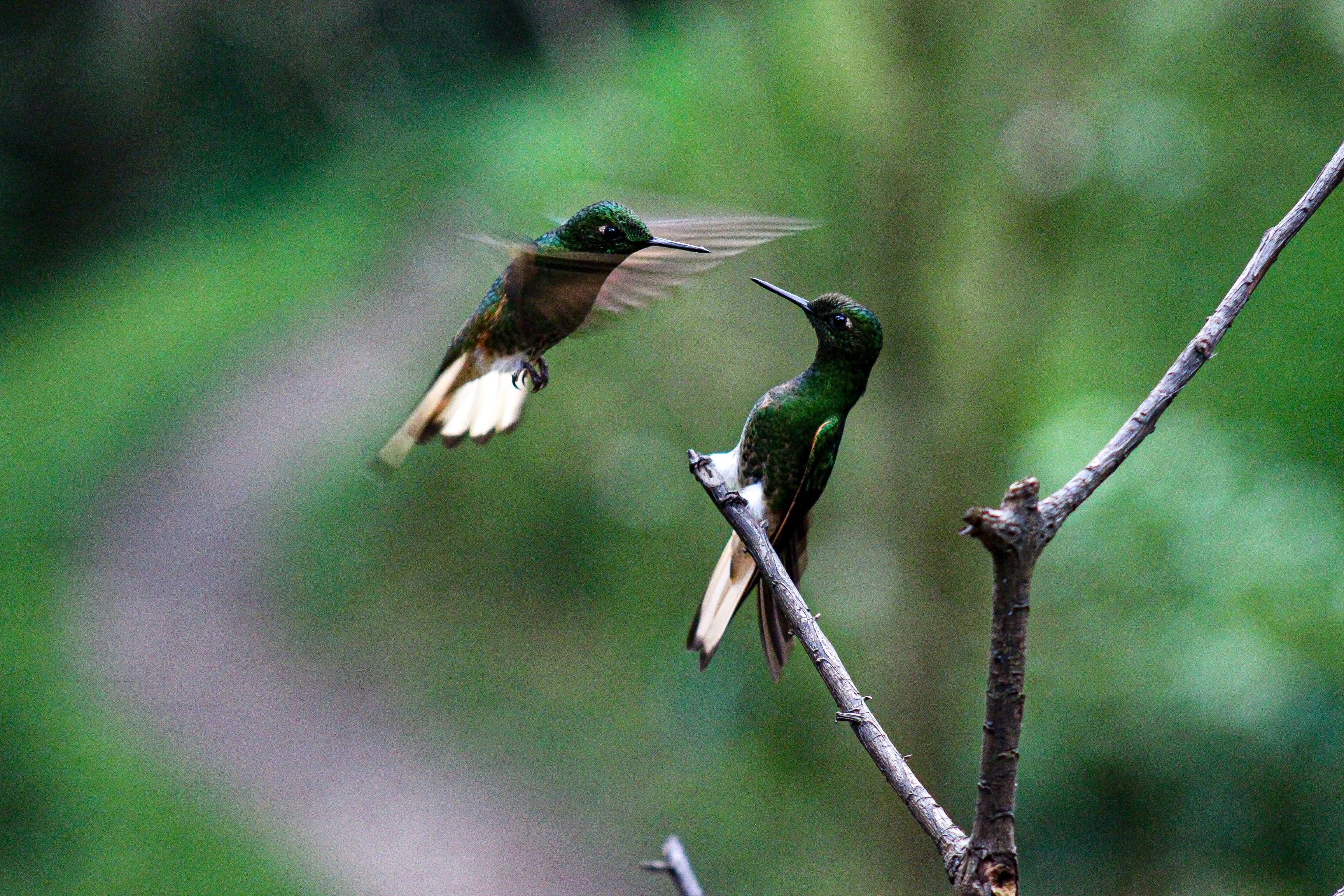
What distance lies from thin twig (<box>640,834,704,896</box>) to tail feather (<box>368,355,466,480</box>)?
53cm

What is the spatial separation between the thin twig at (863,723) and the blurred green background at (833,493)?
50 cm

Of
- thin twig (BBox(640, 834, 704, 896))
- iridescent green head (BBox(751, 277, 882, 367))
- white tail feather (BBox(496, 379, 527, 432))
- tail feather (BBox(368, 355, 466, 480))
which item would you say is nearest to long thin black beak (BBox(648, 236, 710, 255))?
iridescent green head (BBox(751, 277, 882, 367))

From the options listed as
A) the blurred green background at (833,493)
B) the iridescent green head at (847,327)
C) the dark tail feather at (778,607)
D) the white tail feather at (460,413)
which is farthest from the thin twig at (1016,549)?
the white tail feather at (460,413)

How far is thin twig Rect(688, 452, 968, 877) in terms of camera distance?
109 centimetres

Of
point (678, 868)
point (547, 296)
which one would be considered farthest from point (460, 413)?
point (678, 868)

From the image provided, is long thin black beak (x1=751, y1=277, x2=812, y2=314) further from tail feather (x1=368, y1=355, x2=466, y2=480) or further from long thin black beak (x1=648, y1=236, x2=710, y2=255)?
tail feather (x1=368, y1=355, x2=466, y2=480)

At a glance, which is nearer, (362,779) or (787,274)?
(787,274)

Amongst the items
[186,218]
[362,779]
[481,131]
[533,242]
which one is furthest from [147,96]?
[533,242]

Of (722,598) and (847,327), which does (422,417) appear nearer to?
(722,598)

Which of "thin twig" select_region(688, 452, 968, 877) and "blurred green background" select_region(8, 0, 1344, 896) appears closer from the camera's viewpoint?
"thin twig" select_region(688, 452, 968, 877)

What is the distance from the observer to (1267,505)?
365 cm

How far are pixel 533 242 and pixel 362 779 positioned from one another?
5293mm

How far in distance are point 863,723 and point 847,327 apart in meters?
0.51

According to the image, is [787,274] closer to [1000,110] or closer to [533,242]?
[1000,110]
